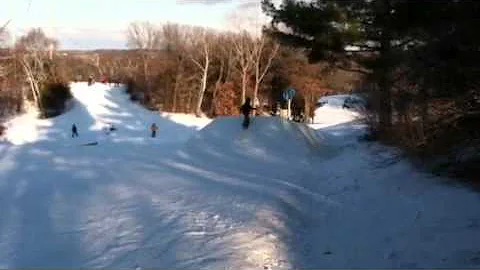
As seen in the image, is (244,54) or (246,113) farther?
(244,54)

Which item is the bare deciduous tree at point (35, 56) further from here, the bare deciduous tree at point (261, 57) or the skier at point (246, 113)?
the skier at point (246, 113)

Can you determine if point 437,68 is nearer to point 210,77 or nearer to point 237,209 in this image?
point 237,209

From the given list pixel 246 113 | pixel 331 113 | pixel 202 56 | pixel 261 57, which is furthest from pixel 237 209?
pixel 331 113

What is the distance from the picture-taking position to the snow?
10461 mm

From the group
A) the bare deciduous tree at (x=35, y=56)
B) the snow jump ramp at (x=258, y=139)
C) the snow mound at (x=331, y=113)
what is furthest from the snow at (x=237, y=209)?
the bare deciduous tree at (x=35, y=56)

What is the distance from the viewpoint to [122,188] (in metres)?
17.6

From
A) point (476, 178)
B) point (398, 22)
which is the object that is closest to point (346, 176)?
point (476, 178)

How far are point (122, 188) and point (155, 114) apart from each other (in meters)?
50.4

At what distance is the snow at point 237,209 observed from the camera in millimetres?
10461

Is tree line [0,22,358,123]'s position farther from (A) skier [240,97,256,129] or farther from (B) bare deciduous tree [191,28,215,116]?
(A) skier [240,97,256,129]

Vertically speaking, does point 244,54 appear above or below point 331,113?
above

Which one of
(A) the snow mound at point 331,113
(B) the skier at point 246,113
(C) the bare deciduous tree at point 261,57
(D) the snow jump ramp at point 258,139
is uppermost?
(C) the bare deciduous tree at point 261,57

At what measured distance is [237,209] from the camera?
14250 millimetres

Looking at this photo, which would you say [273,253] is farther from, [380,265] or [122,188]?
[122,188]
